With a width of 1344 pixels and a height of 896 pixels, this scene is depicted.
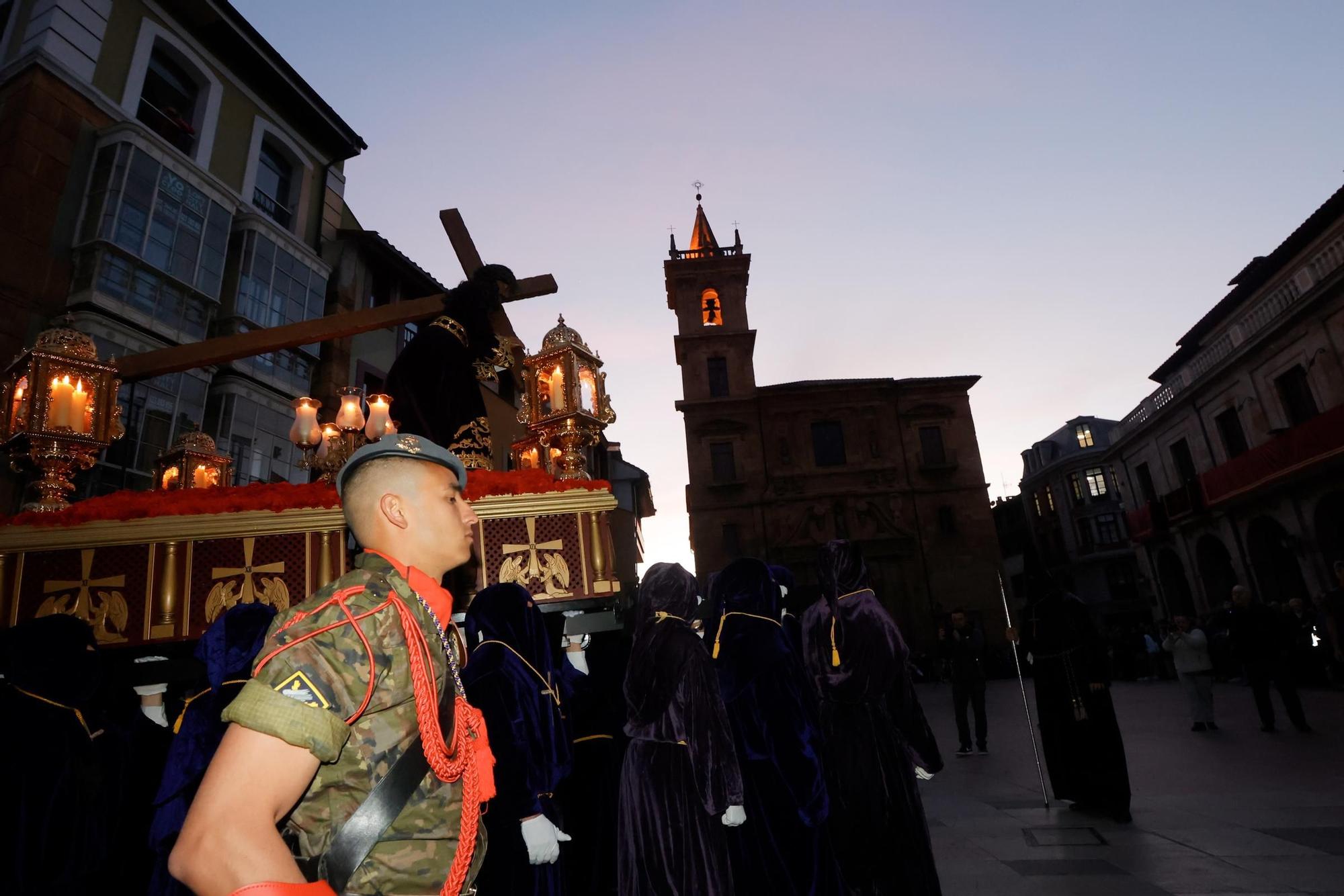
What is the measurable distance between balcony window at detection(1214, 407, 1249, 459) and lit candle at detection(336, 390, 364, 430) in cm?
2593

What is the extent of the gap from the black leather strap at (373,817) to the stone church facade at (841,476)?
28.2m

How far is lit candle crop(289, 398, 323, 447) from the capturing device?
22.7ft

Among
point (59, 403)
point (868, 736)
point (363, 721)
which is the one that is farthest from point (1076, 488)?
point (363, 721)

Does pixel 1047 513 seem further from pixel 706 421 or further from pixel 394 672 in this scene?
pixel 394 672

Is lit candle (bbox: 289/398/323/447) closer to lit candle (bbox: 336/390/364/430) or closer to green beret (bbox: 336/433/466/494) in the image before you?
lit candle (bbox: 336/390/364/430)

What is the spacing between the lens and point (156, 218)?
11.2 m

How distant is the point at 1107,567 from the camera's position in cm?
4369

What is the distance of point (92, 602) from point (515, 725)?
3.35 m

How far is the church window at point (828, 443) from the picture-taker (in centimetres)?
3247

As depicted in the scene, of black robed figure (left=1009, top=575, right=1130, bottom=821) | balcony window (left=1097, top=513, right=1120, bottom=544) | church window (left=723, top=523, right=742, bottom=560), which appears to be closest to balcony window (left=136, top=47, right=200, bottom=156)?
black robed figure (left=1009, top=575, right=1130, bottom=821)

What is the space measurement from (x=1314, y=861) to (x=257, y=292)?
15909 mm

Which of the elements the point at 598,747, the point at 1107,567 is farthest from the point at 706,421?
the point at 1107,567

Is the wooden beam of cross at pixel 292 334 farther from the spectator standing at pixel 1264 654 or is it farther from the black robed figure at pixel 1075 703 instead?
the spectator standing at pixel 1264 654

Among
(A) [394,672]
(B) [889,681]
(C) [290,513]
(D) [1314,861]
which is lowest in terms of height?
(D) [1314,861]
